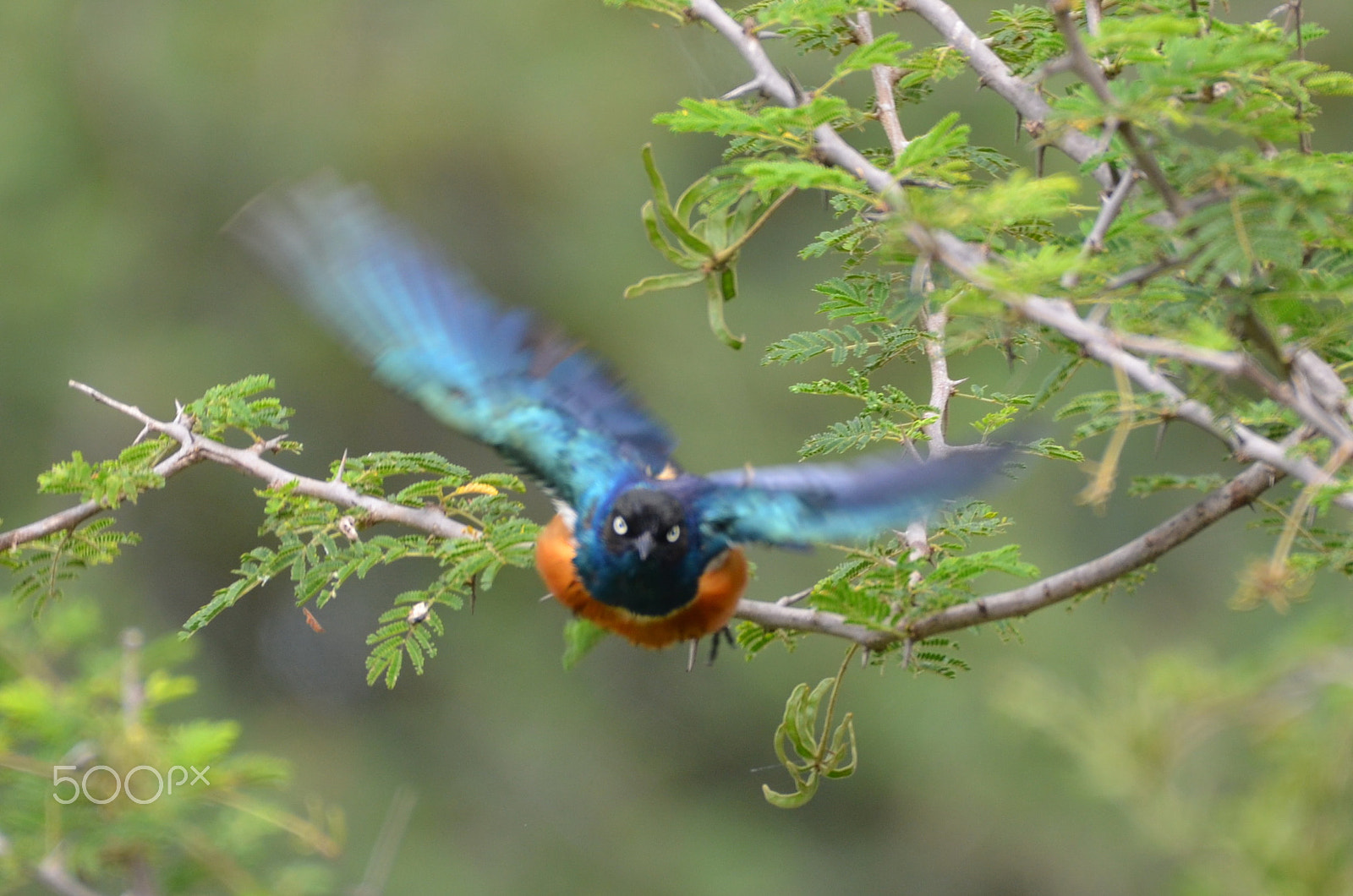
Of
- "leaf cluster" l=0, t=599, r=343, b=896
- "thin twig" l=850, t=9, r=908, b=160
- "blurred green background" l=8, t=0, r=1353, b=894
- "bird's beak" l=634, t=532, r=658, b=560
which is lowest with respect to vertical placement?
"blurred green background" l=8, t=0, r=1353, b=894

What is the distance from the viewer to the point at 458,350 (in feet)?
6.63

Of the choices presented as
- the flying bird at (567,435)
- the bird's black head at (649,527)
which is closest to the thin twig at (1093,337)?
the flying bird at (567,435)

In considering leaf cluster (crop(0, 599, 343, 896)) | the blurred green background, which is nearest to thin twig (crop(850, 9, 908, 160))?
leaf cluster (crop(0, 599, 343, 896))

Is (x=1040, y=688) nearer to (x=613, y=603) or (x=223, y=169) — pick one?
(x=613, y=603)

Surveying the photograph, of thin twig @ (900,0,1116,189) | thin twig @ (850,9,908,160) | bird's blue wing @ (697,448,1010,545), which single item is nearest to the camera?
bird's blue wing @ (697,448,1010,545)

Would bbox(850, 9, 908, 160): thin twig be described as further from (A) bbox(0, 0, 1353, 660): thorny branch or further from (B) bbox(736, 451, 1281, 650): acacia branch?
(B) bbox(736, 451, 1281, 650): acacia branch

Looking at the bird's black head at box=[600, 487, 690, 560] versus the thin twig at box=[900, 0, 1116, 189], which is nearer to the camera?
the thin twig at box=[900, 0, 1116, 189]

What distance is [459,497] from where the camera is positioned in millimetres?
1994

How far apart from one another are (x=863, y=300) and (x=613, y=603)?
0.56 m

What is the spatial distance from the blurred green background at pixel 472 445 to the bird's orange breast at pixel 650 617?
614 centimetres

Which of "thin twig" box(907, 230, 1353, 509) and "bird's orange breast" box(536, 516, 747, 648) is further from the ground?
"thin twig" box(907, 230, 1353, 509)

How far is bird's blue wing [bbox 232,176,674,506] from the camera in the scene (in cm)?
190

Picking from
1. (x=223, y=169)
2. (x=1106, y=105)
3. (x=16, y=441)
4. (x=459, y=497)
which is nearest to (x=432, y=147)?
(x=223, y=169)

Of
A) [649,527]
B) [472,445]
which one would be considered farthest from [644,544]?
[472,445]
